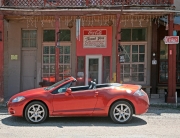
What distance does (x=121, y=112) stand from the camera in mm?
7234

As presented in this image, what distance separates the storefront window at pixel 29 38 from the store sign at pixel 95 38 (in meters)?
2.68

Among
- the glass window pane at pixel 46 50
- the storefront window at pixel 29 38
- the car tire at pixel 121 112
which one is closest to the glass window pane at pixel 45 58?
the glass window pane at pixel 46 50

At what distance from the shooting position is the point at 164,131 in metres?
6.54

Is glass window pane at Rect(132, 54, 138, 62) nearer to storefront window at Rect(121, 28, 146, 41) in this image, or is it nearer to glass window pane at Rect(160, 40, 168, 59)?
storefront window at Rect(121, 28, 146, 41)

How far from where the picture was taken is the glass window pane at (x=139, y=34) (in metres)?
13.1

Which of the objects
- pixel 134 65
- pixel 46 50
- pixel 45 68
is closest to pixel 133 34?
pixel 134 65

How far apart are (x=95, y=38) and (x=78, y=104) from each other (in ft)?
20.9

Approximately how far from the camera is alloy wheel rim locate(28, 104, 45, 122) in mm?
7191

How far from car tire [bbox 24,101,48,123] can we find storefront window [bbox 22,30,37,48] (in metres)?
6.60

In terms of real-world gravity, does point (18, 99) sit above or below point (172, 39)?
below

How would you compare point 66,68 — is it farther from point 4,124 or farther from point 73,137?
point 73,137

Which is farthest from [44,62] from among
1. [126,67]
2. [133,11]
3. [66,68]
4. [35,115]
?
[35,115]

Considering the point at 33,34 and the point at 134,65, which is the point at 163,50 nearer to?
the point at 134,65

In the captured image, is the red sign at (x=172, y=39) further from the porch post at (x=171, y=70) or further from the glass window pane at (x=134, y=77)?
the glass window pane at (x=134, y=77)
